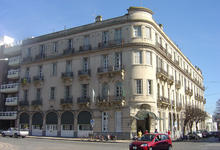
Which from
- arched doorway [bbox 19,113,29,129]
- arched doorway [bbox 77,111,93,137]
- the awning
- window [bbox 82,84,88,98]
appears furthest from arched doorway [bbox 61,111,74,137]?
the awning

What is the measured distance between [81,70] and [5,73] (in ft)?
70.3

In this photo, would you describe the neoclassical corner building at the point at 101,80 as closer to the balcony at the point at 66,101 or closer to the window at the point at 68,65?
the window at the point at 68,65

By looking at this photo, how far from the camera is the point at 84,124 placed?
1540 inches

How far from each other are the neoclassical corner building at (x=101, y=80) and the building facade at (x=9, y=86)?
248 cm

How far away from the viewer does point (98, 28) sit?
4031 centimetres

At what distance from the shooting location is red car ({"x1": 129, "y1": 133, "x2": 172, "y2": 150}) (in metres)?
16.9

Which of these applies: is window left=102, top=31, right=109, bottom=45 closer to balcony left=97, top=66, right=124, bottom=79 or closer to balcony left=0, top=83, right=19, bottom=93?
balcony left=97, top=66, right=124, bottom=79

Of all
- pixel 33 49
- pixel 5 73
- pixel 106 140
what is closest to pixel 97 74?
pixel 106 140

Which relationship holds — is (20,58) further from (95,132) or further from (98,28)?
(95,132)

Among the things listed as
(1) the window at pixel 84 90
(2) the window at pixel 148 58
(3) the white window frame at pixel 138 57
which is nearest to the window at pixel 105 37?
(3) the white window frame at pixel 138 57

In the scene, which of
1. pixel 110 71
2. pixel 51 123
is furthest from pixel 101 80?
pixel 51 123

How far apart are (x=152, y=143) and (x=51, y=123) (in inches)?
1126

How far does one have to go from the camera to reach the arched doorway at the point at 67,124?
40344 mm

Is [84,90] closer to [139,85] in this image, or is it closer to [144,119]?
[139,85]
